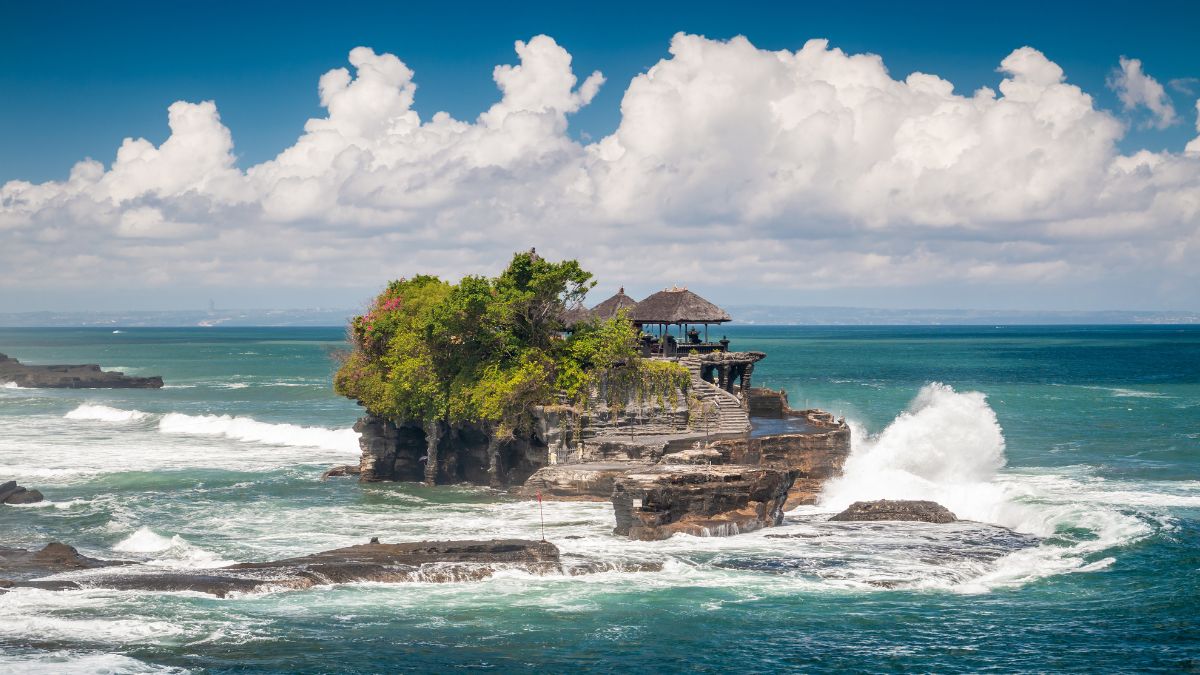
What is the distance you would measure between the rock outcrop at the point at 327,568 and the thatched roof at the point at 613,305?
Result: 63.8 feet

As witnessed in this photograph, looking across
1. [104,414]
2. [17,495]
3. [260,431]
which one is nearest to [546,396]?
[17,495]

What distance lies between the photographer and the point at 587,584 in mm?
32406

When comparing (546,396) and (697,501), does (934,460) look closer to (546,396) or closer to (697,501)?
(546,396)

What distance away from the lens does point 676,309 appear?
5288 centimetres

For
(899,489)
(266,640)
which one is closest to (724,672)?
(266,640)

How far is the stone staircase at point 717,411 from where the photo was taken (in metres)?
47.8

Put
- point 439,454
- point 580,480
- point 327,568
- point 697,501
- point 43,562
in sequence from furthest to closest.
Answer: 1. point 439,454
2. point 580,480
3. point 697,501
4. point 43,562
5. point 327,568

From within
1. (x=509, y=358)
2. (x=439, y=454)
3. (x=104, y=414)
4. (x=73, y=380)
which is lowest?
(x=104, y=414)

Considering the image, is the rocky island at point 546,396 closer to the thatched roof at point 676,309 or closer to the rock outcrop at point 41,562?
the thatched roof at point 676,309

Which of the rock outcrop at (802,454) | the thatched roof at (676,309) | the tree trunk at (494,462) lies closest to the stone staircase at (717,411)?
the rock outcrop at (802,454)

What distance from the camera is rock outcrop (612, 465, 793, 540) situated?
37.4 meters

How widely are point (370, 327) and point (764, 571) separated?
26041 mm

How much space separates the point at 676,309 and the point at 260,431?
33268 millimetres

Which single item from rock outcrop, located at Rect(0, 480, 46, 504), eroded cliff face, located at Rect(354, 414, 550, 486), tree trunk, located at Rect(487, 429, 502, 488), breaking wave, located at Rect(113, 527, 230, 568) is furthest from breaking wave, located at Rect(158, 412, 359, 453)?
breaking wave, located at Rect(113, 527, 230, 568)
